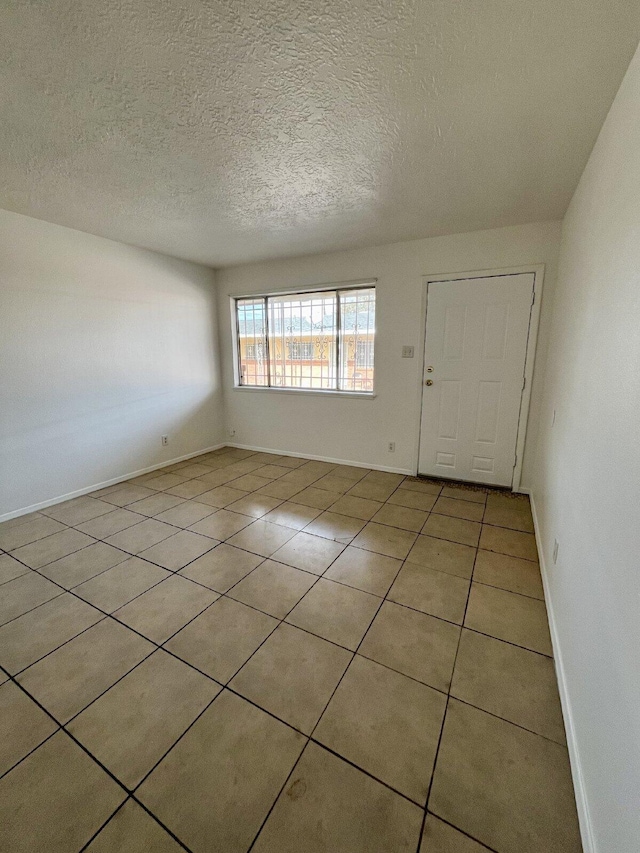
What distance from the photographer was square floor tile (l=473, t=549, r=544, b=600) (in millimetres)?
1956

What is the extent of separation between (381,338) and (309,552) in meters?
2.30

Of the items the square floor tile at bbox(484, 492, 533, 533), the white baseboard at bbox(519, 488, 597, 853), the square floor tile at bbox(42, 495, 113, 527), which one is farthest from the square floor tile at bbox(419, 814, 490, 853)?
the square floor tile at bbox(42, 495, 113, 527)

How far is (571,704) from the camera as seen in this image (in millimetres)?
1216

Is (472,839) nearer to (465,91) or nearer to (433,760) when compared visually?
(433,760)

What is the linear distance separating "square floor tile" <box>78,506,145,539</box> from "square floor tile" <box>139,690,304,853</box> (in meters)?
1.78

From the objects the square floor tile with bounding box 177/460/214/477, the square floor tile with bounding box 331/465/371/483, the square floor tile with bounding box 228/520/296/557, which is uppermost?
the square floor tile with bounding box 331/465/371/483

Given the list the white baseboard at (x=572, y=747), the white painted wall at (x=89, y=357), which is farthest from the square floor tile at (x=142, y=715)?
the white painted wall at (x=89, y=357)

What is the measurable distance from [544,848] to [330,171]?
2.96 metres

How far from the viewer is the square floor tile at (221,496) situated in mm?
3109

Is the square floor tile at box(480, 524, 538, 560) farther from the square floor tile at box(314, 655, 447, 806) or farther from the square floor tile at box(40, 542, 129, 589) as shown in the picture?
the square floor tile at box(40, 542, 129, 589)

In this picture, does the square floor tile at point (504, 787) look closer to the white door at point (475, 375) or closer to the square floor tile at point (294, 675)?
the square floor tile at point (294, 675)

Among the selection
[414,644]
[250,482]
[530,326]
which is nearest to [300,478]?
[250,482]

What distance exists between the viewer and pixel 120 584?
2.01 m

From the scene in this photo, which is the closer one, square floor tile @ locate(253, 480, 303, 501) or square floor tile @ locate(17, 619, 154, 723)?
square floor tile @ locate(17, 619, 154, 723)
